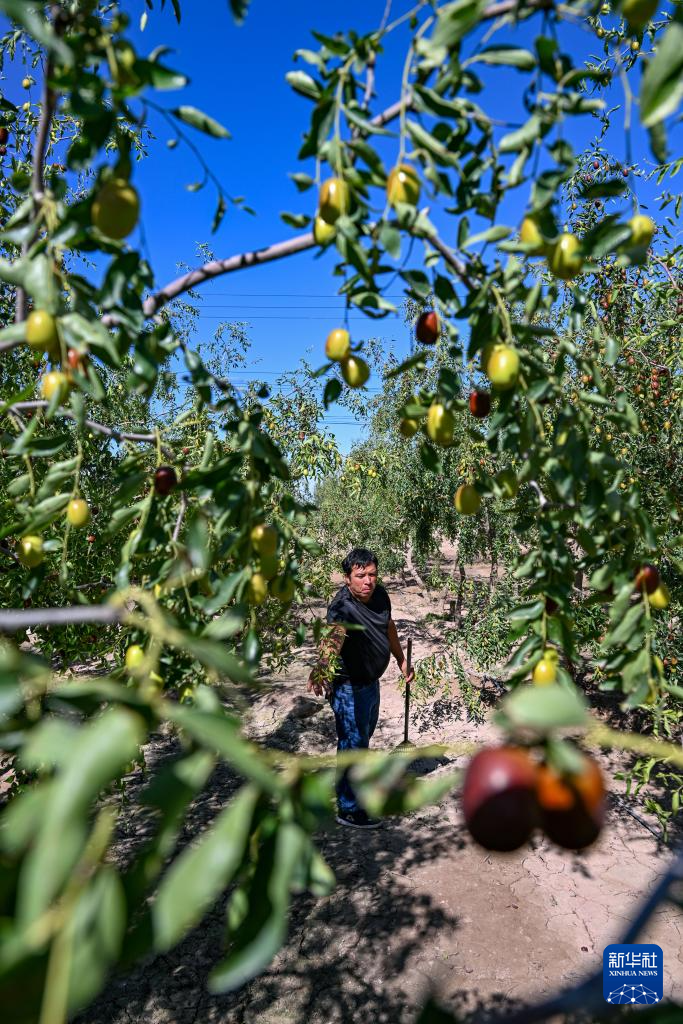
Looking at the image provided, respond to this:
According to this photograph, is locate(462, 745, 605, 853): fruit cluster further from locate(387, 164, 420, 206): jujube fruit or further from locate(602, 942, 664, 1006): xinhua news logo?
locate(602, 942, 664, 1006): xinhua news logo

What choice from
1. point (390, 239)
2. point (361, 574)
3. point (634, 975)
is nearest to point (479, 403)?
point (390, 239)

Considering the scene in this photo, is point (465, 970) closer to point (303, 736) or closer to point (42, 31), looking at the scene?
point (303, 736)

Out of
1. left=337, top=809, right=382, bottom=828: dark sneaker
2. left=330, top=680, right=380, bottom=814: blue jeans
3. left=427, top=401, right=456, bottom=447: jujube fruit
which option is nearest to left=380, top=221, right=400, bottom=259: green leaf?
left=427, top=401, right=456, bottom=447: jujube fruit

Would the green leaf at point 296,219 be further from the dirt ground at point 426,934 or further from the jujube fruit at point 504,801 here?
the dirt ground at point 426,934

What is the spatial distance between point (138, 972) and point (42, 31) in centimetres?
344

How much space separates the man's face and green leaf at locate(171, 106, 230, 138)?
2974 mm

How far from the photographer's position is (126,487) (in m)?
1.28

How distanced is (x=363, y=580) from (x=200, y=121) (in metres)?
3.02

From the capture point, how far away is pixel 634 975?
272 centimetres

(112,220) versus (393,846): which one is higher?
(112,220)

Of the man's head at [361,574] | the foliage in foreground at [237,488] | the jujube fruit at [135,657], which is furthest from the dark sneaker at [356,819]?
the jujube fruit at [135,657]

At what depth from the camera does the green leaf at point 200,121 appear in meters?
1.00

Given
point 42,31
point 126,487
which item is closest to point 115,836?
point 126,487

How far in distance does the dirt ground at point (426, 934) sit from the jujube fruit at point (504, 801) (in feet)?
5.39
